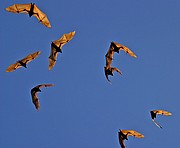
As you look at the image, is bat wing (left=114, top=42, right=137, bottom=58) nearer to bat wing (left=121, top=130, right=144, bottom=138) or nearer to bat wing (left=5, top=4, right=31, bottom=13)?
bat wing (left=121, top=130, right=144, bottom=138)

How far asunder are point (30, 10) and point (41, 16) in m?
0.83

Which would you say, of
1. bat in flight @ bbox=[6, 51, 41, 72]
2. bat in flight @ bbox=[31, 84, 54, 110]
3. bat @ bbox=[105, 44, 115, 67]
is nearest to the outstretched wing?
bat @ bbox=[105, 44, 115, 67]

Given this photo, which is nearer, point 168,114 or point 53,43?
point 53,43

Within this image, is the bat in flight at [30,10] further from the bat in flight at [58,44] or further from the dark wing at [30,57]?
the dark wing at [30,57]

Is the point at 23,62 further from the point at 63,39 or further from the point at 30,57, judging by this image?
the point at 63,39

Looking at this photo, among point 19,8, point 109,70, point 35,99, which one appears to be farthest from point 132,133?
Result: point 19,8

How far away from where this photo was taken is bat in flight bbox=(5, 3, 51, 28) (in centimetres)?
2755

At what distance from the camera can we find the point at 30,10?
27875 millimetres

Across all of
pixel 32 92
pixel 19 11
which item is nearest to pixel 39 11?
pixel 19 11

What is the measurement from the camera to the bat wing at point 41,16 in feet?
91.0

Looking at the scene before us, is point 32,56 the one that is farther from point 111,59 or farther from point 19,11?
point 111,59

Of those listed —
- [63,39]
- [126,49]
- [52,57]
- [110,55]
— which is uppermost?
[63,39]

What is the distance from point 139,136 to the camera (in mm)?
29547

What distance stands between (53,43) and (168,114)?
33.7 feet
